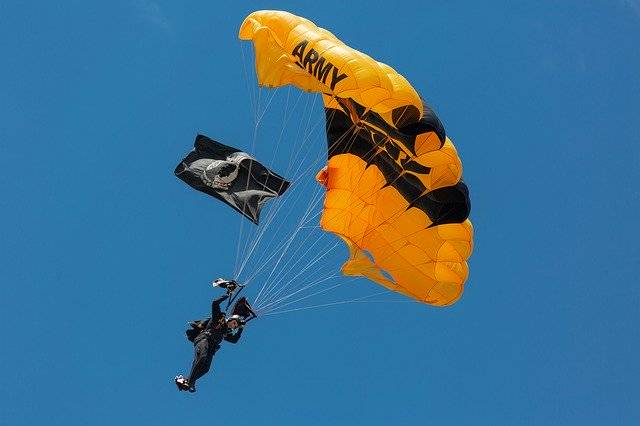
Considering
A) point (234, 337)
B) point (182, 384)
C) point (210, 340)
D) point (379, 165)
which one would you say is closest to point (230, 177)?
point (379, 165)

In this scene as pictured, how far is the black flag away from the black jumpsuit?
1907 millimetres

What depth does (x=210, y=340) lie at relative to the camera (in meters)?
18.1

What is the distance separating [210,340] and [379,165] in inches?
163

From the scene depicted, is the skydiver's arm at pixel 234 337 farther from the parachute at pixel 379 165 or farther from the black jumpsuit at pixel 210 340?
the parachute at pixel 379 165

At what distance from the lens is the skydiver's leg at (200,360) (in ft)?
58.6

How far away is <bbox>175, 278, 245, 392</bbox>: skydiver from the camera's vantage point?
17859mm

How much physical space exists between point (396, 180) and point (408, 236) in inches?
38.6

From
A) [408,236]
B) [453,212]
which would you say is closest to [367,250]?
[408,236]

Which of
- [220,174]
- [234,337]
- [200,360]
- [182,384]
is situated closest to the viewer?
[182,384]

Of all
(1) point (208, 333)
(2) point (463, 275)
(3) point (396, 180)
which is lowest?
(1) point (208, 333)

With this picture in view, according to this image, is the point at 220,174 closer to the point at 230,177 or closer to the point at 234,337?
the point at 230,177

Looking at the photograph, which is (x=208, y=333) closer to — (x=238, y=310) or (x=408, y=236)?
(x=238, y=310)

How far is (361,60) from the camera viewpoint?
17.2 m

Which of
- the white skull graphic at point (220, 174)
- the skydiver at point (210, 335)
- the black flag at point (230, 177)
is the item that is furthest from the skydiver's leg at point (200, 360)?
the white skull graphic at point (220, 174)
